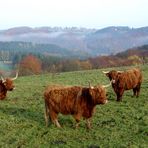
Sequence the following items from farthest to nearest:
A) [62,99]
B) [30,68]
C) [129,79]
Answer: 1. [30,68]
2. [129,79]
3. [62,99]

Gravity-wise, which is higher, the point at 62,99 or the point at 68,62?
the point at 62,99

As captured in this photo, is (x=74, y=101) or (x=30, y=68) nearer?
(x=74, y=101)

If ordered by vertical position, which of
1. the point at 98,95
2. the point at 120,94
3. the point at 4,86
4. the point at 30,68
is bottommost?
the point at 30,68

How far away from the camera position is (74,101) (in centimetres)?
1204

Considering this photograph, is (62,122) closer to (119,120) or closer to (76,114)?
(76,114)

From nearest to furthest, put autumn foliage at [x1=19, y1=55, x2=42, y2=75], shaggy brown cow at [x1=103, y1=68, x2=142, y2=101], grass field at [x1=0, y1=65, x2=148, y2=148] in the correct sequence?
grass field at [x1=0, y1=65, x2=148, y2=148], shaggy brown cow at [x1=103, y1=68, x2=142, y2=101], autumn foliage at [x1=19, y1=55, x2=42, y2=75]

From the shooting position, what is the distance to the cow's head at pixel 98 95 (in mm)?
11508

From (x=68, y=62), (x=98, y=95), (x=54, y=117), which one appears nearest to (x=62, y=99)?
(x=54, y=117)

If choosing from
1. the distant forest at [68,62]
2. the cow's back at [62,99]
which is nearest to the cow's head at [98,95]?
the cow's back at [62,99]

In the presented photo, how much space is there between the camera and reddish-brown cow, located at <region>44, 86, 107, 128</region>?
38.1 ft

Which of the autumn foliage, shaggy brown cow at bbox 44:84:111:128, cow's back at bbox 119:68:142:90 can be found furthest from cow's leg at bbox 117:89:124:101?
the autumn foliage

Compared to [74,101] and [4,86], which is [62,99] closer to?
[74,101]

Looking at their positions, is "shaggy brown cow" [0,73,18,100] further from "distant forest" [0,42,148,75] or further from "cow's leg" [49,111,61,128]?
"distant forest" [0,42,148,75]

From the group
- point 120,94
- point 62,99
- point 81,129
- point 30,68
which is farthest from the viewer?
point 30,68
